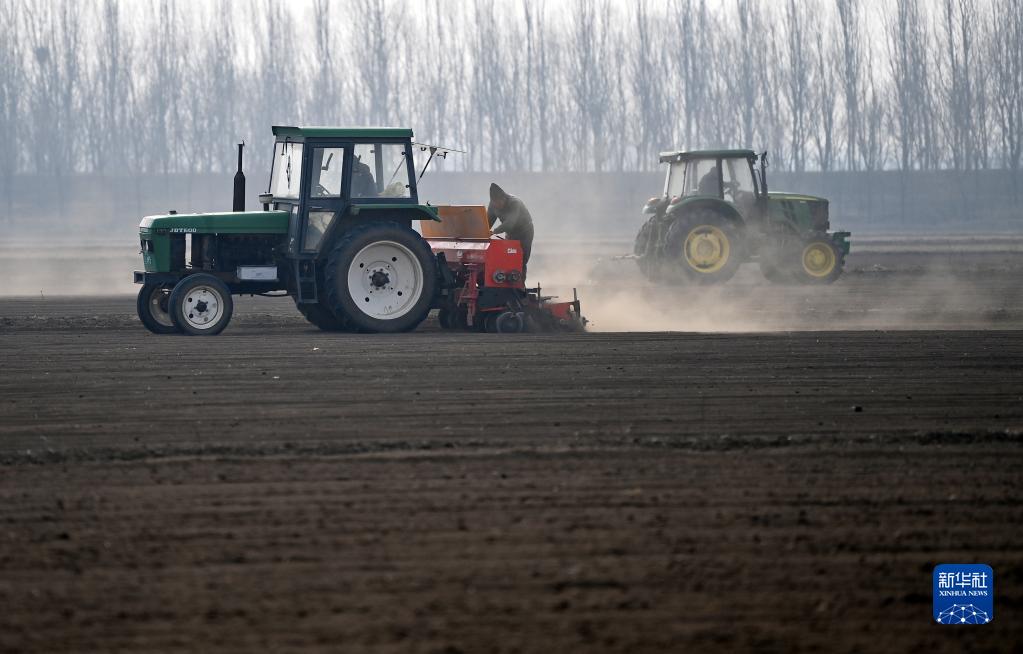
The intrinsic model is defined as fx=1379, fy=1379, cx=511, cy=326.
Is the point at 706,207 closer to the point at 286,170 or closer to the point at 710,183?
the point at 710,183

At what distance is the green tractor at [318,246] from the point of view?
14.1m

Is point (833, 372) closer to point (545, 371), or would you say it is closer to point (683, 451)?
point (545, 371)

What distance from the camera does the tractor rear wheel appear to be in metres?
22.6

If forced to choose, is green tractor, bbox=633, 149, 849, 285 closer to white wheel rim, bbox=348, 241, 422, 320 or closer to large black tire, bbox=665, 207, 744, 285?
large black tire, bbox=665, 207, 744, 285

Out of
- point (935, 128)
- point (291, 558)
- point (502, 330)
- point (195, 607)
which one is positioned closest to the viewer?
point (195, 607)

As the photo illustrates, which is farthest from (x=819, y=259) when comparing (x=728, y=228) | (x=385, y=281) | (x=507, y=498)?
(x=507, y=498)

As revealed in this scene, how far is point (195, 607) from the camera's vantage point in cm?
513

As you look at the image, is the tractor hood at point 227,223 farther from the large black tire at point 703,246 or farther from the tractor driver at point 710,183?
the tractor driver at point 710,183

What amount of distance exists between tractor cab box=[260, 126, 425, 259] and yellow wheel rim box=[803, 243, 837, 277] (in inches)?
402

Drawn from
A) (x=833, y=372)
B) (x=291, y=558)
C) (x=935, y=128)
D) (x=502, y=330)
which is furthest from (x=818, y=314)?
(x=935, y=128)

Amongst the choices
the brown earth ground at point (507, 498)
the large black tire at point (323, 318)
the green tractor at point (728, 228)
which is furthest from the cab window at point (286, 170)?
the green tractor at point (728, 228)

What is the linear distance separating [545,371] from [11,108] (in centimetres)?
6033

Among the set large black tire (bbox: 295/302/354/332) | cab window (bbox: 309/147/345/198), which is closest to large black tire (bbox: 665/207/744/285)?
large black tire (bbox: 295/302/354/332)

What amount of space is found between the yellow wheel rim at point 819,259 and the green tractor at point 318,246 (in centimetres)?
987
